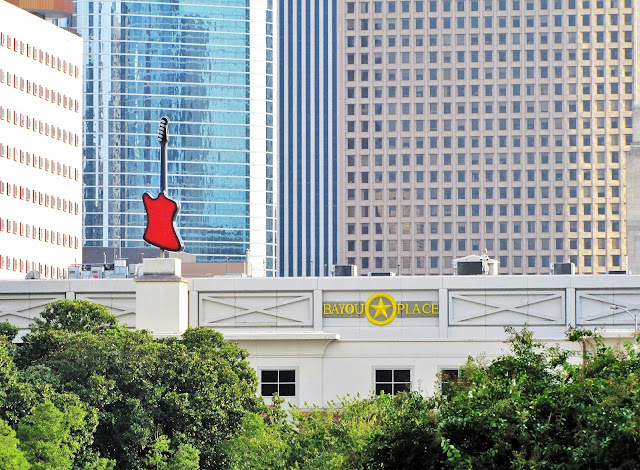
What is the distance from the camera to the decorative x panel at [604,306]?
113250mm

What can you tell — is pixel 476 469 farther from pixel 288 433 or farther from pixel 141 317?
pixel 141 317

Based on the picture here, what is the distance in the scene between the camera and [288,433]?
271ft

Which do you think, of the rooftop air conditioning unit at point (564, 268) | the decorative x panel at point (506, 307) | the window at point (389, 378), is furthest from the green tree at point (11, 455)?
the rooftop air conditioning unit at point (564, 268)

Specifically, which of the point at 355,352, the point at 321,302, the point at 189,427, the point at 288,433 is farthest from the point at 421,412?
the point at 321,302

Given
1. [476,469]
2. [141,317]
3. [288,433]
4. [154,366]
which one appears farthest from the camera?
[141,317]

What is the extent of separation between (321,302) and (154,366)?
26966mm

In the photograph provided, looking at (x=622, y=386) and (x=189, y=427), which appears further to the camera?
(x=189, y=427)

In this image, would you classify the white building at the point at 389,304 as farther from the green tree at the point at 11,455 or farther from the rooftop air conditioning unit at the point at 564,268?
the green tree at the point at 11,455

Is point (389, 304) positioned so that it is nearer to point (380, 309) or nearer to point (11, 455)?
point (380, 309)

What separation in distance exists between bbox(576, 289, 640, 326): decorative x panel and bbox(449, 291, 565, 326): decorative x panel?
141 cm

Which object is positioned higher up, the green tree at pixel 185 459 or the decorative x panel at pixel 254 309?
the decorative x panel at pixel 254 309

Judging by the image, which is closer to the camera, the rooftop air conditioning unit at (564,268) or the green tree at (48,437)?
the green tree at (48,437)

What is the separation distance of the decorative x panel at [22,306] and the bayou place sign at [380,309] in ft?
68.2

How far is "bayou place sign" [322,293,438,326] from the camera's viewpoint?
11419cm
